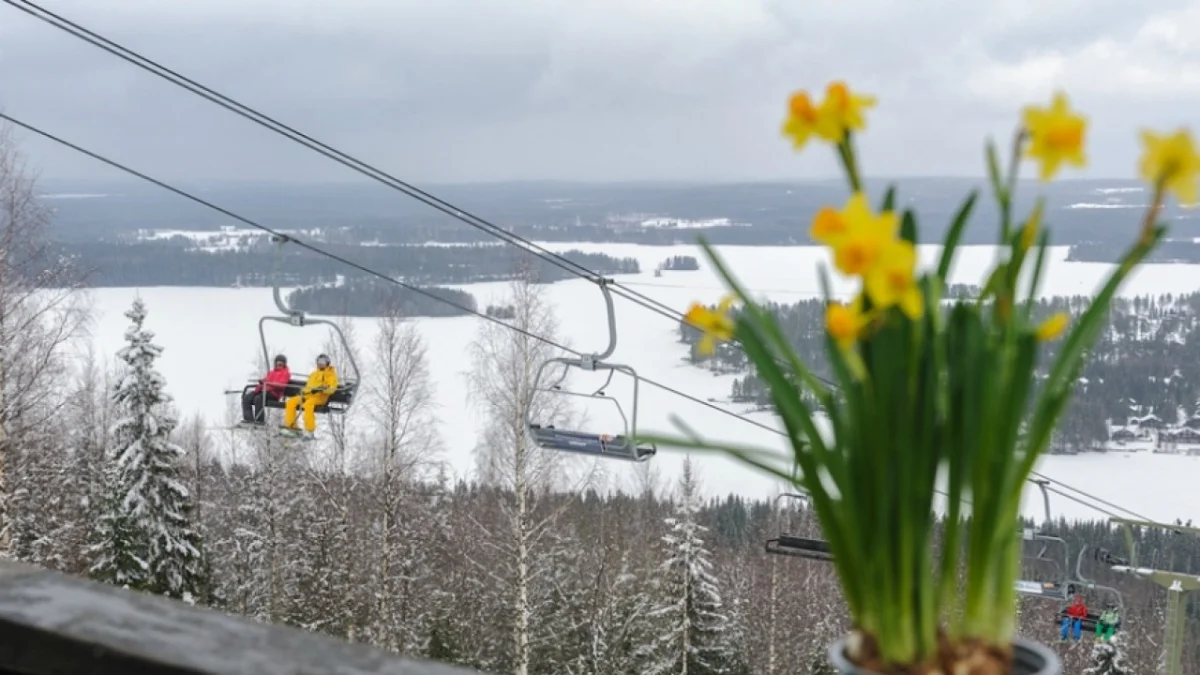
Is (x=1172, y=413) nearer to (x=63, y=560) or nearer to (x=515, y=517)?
(x=515, y=517)

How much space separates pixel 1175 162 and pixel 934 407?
0.16 meters

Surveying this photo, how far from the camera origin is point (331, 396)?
20.8 ft

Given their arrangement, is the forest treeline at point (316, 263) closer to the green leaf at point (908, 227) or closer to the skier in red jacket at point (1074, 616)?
the skier in red jacket at point (1074, 616)

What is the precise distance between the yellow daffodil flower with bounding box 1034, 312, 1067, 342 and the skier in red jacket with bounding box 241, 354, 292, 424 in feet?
21.1

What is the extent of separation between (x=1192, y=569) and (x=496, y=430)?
1886cm

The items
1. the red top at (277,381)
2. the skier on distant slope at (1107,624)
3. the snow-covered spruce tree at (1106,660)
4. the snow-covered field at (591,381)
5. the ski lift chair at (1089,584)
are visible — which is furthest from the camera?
the snow-covered field at (591,381)

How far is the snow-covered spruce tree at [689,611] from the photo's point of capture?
47.9ft

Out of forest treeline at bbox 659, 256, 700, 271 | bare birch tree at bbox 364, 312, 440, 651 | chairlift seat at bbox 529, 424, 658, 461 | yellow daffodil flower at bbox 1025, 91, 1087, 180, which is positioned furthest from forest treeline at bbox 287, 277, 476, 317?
yellow daffodil flower at bbox 1025, 91, 1087, 180

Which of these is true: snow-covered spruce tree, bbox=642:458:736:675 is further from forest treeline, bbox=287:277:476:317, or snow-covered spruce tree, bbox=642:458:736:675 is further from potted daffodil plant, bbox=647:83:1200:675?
potted daffodil plant, bbox=647:83:1200:675

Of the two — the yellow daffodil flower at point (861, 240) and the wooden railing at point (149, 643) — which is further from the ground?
the yellow daffodil flower at point (861, 240)

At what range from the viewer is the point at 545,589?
16.6m

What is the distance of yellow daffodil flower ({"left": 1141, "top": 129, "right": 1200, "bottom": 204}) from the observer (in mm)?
532

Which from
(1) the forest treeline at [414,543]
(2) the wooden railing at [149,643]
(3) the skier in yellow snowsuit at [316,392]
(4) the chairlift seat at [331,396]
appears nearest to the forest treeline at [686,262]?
(2) the wooden railing at [149,643]

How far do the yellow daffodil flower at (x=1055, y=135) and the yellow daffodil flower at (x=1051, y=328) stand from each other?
8 cm
